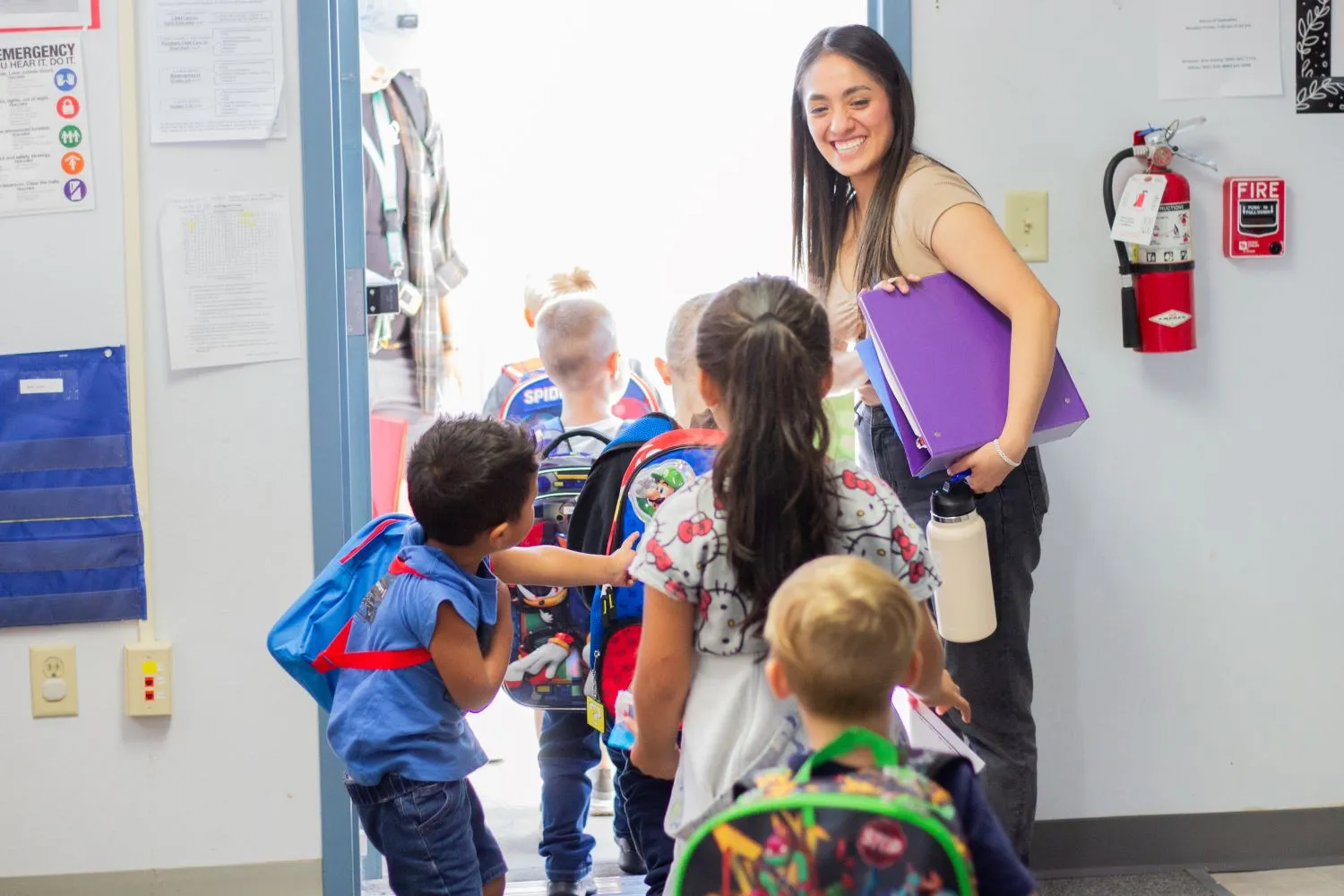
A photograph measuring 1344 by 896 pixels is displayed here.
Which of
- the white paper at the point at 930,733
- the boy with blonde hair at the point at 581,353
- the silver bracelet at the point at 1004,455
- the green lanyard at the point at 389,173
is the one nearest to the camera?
the white paper at the point at 930,733

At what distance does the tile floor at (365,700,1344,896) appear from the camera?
2336 mm

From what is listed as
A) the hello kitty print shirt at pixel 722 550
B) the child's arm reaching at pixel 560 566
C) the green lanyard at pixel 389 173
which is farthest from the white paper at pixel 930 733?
the green lanyard at pixel 389 173

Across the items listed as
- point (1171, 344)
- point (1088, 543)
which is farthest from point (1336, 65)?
point (1088, 543)

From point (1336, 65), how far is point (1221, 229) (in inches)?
14.4

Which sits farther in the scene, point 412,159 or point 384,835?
point 412,159

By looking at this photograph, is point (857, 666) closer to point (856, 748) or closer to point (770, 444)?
point (856, 748)

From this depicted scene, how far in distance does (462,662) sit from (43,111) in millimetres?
1356

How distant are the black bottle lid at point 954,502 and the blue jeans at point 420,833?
792 mm

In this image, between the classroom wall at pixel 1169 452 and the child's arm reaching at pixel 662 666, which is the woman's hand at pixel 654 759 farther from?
the classroom wall at pixel 1169 452

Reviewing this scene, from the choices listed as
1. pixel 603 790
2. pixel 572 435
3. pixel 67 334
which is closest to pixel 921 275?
pixel 572 435

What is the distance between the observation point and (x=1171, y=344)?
2293 mm

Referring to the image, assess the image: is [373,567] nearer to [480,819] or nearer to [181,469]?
[480,819]

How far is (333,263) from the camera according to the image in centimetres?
226

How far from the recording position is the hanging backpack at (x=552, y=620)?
2266 mm
